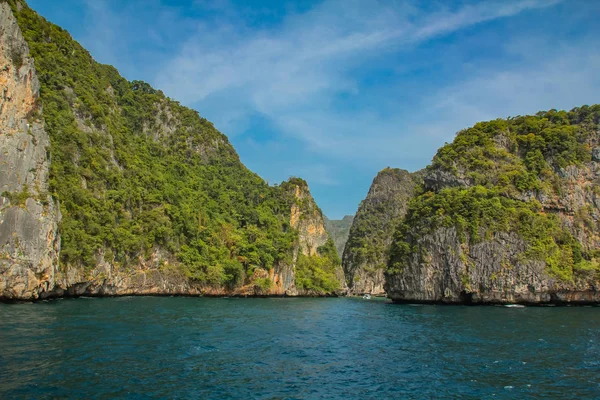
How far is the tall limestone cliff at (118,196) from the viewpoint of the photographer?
136ft

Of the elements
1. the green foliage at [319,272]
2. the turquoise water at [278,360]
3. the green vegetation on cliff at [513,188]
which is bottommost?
the turquoise water at [278,360]

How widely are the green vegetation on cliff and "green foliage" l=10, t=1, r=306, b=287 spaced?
112ft

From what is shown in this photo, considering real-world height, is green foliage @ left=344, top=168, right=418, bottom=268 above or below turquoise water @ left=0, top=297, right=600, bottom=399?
above

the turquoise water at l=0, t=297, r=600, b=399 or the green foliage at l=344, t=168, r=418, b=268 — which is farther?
the green foliage at l=344, t=168, r=418, b=268

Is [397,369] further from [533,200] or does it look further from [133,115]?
[133,115]

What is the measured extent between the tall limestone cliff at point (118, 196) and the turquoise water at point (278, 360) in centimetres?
1401

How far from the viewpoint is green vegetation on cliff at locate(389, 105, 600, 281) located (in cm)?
5969

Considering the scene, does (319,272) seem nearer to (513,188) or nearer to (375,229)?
(513,188)

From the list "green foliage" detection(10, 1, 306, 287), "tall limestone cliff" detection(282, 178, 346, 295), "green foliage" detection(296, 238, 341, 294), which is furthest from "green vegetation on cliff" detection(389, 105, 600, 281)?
"green foliage" detection(10, 1, 306, 287)

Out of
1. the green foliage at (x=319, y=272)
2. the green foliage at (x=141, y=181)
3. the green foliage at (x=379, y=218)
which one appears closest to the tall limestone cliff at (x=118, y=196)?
the green foliage at (x=141, y=181)

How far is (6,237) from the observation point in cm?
3753

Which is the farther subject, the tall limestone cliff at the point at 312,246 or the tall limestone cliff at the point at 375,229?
the tall limestone cliff at the point at 375,229

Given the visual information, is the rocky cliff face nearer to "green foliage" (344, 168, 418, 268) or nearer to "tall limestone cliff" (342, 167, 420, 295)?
"tall limestone cliff" (342, 167, 420, 295)

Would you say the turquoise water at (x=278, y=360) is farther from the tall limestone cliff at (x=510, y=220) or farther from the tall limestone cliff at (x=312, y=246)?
the tall limestone cliff at (x=312, y=246)
